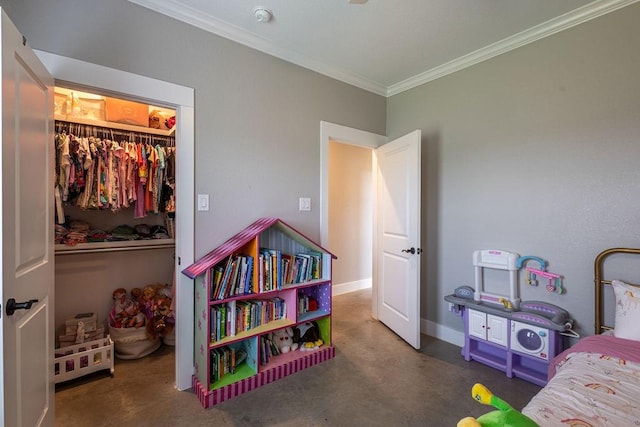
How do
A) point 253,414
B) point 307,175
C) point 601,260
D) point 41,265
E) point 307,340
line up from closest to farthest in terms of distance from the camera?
point 41,265 < point 253,414 < point 601,260 < point 307,340 < point 307,175

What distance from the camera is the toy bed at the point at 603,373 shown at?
38.7 inches

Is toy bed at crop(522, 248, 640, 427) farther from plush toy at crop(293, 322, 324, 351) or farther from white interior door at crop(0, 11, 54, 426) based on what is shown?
white interior door at crop(0, 11, 54, 426)

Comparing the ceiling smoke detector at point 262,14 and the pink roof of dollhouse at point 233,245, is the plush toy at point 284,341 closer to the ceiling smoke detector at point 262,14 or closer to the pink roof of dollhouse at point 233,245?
the pink roof of dollhouse at point 233,245

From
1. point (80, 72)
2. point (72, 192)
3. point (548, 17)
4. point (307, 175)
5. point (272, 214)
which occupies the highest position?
point (548, 17)

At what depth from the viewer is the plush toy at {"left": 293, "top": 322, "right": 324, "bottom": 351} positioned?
2439 mm

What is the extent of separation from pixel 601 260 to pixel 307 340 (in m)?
2.21

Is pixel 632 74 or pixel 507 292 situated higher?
pixel 632 74

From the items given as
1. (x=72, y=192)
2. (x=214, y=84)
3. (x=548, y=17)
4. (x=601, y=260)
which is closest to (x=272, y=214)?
(x=214, y=84)

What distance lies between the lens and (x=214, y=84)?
6.97 feet

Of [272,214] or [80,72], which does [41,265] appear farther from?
[272,214]

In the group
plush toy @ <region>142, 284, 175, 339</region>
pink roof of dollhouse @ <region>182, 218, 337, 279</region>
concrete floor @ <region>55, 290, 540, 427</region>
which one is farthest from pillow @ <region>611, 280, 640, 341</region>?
plush toy @ <region>142, 284, 175, 339</region>

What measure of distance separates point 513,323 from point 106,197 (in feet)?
11.1

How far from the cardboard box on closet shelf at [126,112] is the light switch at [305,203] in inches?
65.1

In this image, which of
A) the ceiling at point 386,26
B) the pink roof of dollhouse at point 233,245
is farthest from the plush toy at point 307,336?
the ceiling at point 386,26
